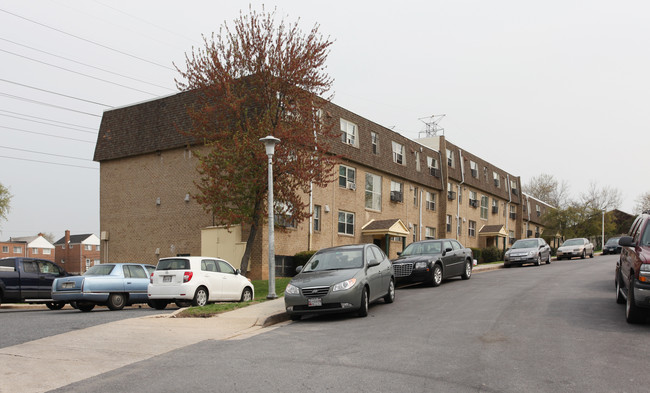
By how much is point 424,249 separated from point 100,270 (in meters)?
10.5

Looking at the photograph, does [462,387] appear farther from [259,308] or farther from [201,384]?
[259,308]

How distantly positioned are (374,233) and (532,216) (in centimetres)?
3803

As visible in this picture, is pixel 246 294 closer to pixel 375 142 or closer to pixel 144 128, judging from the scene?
pixel 144 128

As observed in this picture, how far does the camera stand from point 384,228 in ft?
105

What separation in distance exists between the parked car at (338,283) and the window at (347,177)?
56.7 ft

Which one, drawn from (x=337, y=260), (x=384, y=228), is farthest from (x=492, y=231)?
(x=337, y=260)

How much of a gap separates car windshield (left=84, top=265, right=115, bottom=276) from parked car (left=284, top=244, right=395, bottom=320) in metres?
6.77

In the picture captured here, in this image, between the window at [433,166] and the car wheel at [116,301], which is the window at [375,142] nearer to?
the window at [433,166]

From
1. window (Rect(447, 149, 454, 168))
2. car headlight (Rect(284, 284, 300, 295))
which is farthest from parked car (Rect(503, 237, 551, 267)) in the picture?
car headlight (Rect(284, 284, 300, 295))

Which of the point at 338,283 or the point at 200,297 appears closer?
the point at 338,283

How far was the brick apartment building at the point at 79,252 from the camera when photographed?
91875 millimetres

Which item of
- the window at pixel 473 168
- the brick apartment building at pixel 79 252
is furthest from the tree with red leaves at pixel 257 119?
the brick apartment building at pixel 79 252

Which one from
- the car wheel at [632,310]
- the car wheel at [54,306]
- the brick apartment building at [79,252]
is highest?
the car wheel at [632,310]

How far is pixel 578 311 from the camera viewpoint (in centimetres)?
1157
